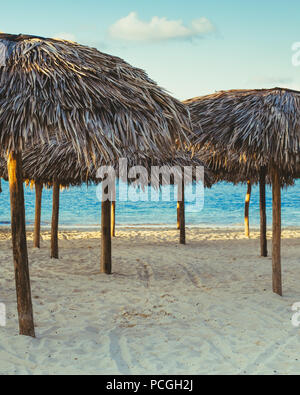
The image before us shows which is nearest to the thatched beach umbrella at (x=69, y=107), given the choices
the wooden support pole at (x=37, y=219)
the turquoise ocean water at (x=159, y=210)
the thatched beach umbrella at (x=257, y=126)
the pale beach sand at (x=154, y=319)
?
the pale beach sand at (x=154, y=319)

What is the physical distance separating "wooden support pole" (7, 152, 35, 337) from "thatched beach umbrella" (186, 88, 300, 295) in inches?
83.8

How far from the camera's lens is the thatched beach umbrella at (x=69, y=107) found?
3.42 m

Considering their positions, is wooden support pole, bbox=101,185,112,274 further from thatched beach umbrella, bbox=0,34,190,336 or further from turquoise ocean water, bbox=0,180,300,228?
turquoise ocean water, bbox=0,180,300,228

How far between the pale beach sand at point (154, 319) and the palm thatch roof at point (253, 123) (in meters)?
1.93

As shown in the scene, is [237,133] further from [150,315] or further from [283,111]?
[150,315]

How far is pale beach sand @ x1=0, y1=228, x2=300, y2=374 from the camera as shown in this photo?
3.54 meters

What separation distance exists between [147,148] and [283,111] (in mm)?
2167

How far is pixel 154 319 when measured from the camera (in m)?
4.77

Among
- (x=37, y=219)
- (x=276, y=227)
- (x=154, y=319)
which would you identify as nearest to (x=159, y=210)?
(x=37, y=219)

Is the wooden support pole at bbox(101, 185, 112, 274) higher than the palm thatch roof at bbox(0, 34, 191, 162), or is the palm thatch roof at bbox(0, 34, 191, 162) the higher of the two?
the palm thatch roof at bbox(0, 34, 191, 162)

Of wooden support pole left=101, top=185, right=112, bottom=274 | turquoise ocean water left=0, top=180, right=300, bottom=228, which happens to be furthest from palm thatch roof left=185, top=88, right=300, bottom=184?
turquoise ocean water left=0, top=180, right=300, bottom=228

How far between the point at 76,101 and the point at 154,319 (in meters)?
2.60

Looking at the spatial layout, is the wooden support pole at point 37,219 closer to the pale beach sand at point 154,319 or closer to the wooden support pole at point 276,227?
the pale beach sand at point 154,319

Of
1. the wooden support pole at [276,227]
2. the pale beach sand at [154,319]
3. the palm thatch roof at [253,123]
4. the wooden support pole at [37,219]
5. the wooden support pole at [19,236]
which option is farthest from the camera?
the wooden support pole at [37,219]
